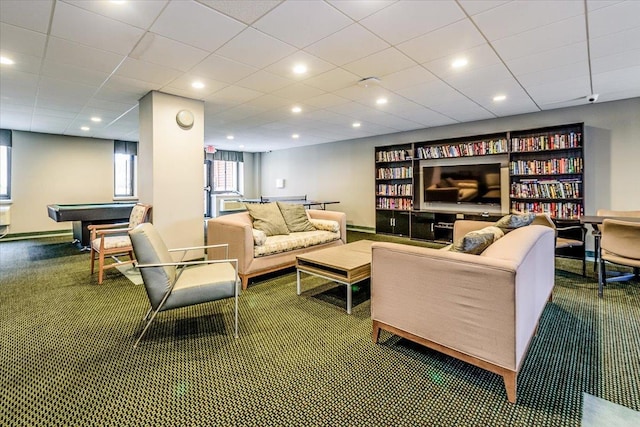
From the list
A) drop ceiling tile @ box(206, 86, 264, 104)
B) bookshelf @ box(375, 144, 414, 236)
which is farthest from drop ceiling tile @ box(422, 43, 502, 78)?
bookshelf @ box(375, 144, 414, 236)

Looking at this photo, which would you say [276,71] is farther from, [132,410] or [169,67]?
[132,410]

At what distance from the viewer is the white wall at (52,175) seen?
21.7 ft

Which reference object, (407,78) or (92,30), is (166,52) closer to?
(92,30)

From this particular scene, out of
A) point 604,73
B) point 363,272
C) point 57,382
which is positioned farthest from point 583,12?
point 57,382

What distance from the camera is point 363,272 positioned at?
2.88 m

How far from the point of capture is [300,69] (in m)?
3.27

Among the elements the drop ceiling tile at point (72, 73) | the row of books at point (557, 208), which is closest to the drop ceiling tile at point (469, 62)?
the row of books at point (557, 208)

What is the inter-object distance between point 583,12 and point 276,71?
2.62 meters

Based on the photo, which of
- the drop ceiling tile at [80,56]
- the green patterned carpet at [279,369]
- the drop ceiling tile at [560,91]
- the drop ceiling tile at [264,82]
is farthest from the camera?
the drop ceiling tile at [560,91]

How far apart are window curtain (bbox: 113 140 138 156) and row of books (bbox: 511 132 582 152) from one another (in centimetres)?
863

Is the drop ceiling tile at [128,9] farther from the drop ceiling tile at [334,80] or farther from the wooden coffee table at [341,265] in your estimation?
the wooden coffee table at [341,265]

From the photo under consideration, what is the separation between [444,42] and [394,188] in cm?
445

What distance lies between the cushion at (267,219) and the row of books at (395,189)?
135 inches

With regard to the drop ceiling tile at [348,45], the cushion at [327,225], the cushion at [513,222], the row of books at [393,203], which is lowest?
the cushion at [327,225]
